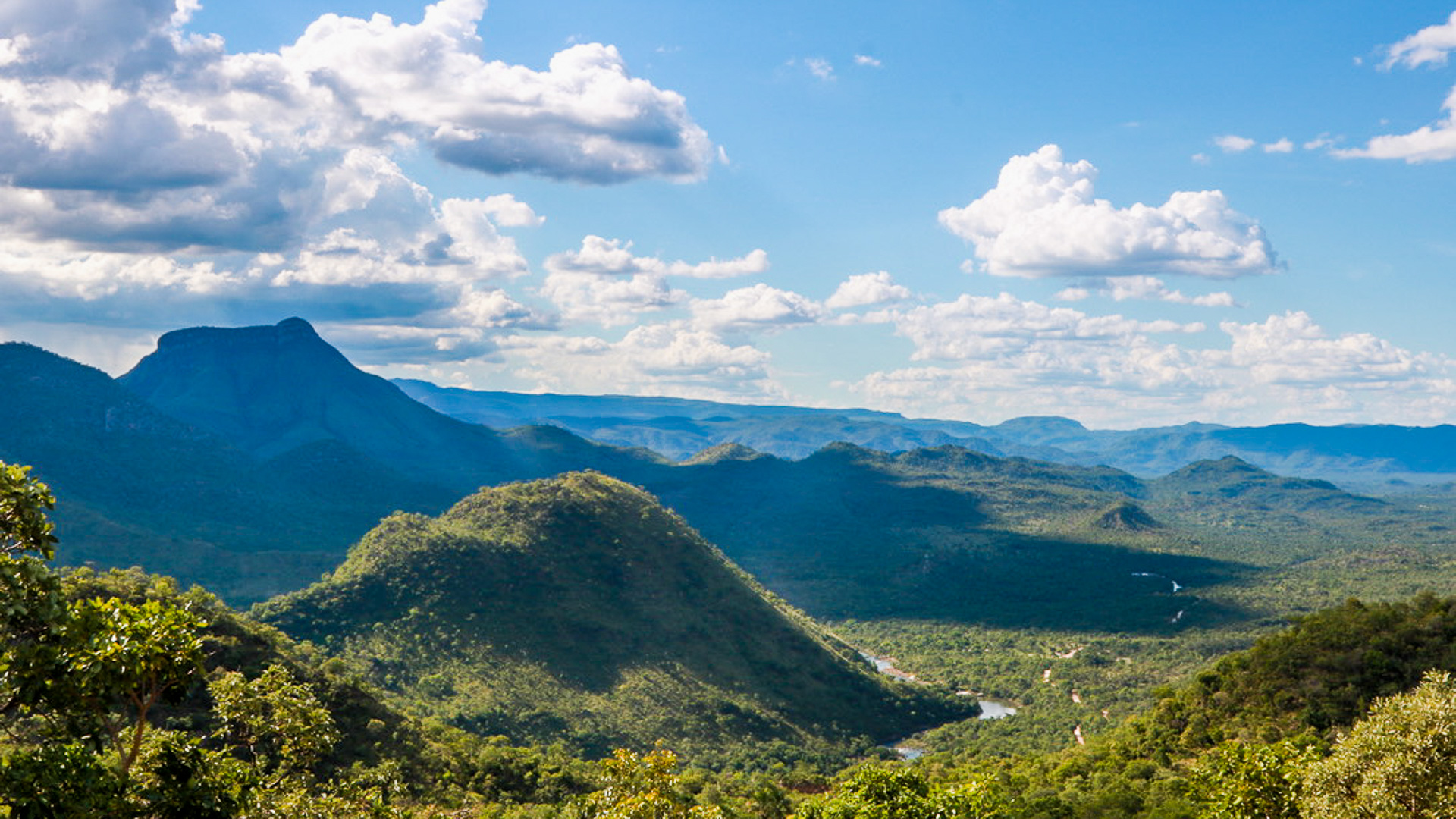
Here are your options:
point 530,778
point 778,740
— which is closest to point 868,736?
point 778,740

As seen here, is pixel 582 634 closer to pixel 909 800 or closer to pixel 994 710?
pixel 994 710

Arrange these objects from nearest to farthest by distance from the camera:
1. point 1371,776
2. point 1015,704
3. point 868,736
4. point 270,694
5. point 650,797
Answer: point 270,694 → point 650,797 → point 1371,776 → point 868,736 → point 1015,704

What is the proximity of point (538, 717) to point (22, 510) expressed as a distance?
4783 inches

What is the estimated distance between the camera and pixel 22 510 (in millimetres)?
17297

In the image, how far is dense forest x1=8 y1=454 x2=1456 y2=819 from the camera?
59.1 feet

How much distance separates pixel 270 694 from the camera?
26516 millimetres

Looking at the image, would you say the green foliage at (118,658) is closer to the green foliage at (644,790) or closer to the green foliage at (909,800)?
the green foliage at (644,790)

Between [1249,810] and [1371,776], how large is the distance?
6.54 metres

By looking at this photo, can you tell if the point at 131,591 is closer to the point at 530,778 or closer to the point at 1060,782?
the point at 530,778

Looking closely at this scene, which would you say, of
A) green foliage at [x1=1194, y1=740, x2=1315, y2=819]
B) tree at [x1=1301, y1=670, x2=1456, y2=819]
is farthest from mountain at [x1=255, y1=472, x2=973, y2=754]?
tree at [x1=1301, y1=670, x2=1456, y2=819]

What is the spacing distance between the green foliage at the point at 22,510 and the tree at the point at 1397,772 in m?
44.1

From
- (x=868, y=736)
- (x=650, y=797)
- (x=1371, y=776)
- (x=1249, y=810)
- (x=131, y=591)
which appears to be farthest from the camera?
(x=868, y=736)

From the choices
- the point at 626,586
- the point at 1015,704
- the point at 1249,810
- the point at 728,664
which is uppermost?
the point at 1249,810

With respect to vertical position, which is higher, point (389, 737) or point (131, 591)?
point (131, 591)
